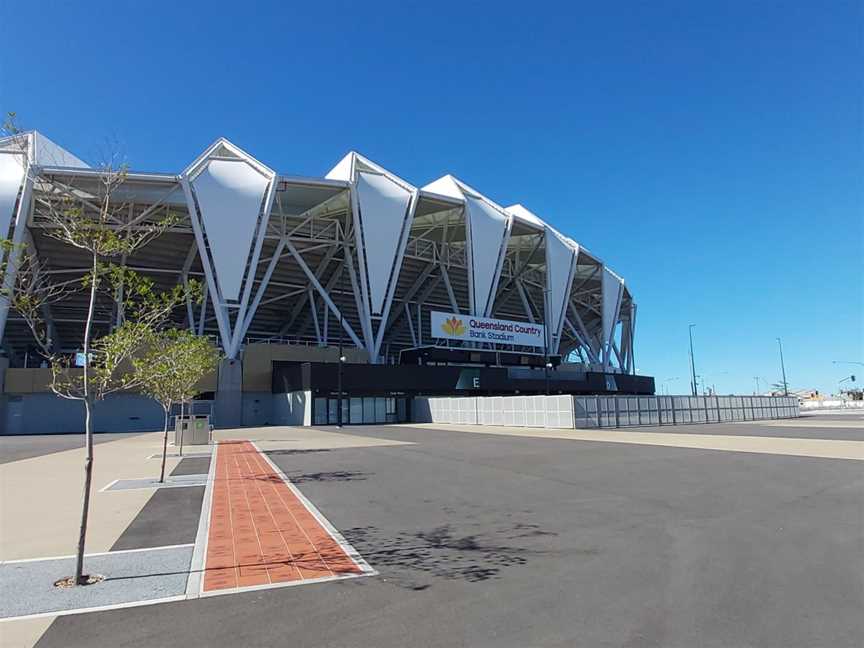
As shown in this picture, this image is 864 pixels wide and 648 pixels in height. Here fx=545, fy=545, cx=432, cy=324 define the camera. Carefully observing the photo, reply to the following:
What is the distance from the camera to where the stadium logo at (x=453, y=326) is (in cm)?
4891

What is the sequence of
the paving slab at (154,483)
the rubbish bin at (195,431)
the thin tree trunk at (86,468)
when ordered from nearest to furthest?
1. the thin tree trunk at (86,468)
2. the paving slab at (154,483)
3. the rubbish bin at (195,431)

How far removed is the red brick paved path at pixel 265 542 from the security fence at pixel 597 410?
21649mm

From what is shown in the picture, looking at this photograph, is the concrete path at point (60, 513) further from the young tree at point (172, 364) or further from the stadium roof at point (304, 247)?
the stadium roof at point (304, 247)

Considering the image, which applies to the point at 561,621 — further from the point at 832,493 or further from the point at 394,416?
the point at 394,416

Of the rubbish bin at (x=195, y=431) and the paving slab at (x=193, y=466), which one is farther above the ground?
the rubbish bin at (x=195, y=431)

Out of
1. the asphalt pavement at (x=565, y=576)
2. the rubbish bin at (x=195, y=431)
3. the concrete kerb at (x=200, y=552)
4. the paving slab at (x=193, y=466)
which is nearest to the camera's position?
the asphalt pavement at (x=565, y=576)

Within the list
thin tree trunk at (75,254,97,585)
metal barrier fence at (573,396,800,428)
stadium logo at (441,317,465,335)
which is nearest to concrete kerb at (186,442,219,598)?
thin tree trunk at (75,254,97,585)

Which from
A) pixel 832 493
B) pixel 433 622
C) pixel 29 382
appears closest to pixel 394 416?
pixel 29 382

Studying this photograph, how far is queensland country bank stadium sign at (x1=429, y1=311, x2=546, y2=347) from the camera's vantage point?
48.8 metres

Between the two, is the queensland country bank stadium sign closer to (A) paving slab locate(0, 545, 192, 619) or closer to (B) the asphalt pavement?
(B) the asphalt pavement

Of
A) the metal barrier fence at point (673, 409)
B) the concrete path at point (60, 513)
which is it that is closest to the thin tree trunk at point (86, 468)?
the concrete path at point (60, 513)

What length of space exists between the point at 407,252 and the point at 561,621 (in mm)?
50338

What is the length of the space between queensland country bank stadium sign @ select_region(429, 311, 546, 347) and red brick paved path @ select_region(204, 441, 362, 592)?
38142mm

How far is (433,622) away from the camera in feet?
13.4
